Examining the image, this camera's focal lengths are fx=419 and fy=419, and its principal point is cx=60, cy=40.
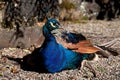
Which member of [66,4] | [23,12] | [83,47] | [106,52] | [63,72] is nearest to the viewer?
[63,72]

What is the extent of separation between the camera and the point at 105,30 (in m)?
8.80

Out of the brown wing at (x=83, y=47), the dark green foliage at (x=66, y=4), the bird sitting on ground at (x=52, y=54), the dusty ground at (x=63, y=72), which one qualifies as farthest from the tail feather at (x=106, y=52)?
the dark green foliage at (x=66, y=4)

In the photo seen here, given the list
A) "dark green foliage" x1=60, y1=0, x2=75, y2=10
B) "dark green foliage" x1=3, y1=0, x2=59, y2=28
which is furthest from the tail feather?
"dark green foliage" x1=60, y1=0, x2=75, y2=10

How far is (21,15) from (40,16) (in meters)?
0.86

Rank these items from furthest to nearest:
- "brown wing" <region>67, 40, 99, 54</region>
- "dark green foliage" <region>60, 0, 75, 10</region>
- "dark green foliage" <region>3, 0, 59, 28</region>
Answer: "dark green foliage" <region>60, 0, 75, 10</region> < "dark green foliage" <region>3, 0, 59, 28</region> < "brown wing" <region>67, 40, 99, 54</region>

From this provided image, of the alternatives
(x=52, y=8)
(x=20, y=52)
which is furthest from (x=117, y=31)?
(x=20, y=52)

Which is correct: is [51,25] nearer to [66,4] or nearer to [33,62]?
[33,62]

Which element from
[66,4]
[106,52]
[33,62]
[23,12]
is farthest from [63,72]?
[66,4]

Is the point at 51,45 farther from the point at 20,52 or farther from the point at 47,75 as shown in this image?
the point at 20,52

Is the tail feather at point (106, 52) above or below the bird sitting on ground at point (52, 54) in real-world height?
below

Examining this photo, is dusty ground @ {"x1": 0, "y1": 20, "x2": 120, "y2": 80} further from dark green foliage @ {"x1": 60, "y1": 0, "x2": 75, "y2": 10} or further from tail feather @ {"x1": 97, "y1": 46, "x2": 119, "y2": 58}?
dark green foliage @ {"x1": 60, "y1": 0, "x2": 75, "y2": 10}

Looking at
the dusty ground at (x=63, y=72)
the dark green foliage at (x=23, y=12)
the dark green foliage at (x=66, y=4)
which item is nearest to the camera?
the dusty ground at (x=63, y=72)

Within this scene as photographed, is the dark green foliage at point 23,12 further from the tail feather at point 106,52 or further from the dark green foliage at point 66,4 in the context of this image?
the dark green foliage at point 66,4

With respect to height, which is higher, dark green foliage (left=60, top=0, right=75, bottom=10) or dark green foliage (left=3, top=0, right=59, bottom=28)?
dark green foliage (left=3, top=0, right=59, bottom=28)
